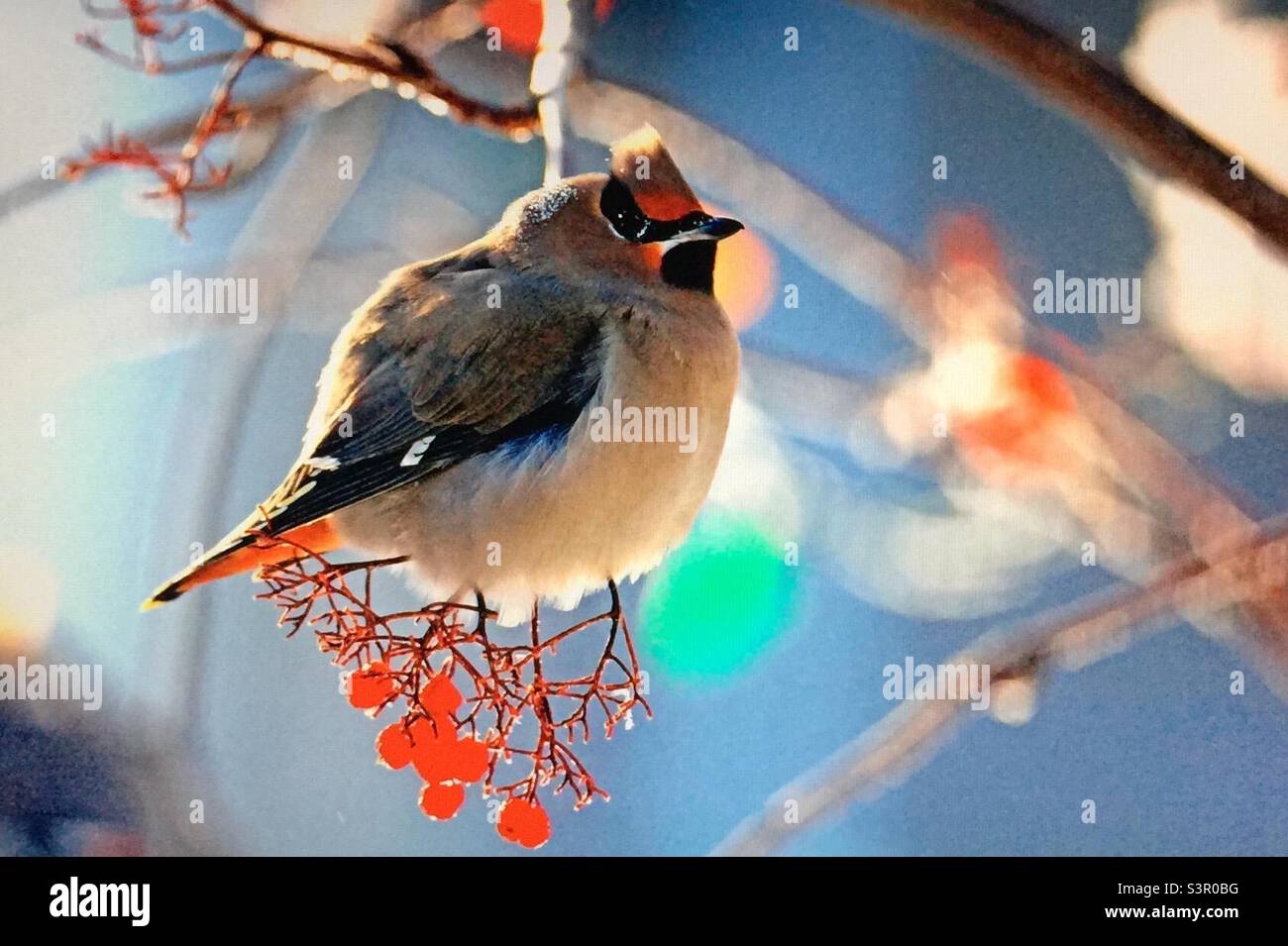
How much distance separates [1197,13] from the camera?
255 cm

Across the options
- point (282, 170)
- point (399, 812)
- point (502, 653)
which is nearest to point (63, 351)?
point (282, 170)

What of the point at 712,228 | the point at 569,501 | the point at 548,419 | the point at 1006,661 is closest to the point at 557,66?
the point at 712,228

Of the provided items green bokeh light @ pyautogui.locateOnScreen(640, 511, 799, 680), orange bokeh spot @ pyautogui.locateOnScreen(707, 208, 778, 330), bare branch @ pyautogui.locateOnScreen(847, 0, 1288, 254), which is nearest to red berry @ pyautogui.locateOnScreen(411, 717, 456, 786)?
green bokeh light @ pyautogui.locateOnScreen(640, 511, 799, 680)

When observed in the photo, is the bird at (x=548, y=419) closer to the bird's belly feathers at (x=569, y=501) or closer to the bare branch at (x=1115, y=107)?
the bird's belly feathers at (x=569, y=501)

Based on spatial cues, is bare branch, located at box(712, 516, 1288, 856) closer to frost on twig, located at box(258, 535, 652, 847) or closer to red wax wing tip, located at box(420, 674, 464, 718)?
frost on twig, located at box(258, 535, 652, 847)

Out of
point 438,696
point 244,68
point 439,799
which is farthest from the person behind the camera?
point 244,68

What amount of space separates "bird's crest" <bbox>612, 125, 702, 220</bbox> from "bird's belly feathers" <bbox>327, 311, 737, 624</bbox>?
214mm

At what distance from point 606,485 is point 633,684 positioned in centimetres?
34

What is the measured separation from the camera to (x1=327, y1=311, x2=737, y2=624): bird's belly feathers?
197cm

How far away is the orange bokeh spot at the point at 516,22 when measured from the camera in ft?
7.87

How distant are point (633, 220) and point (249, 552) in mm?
729

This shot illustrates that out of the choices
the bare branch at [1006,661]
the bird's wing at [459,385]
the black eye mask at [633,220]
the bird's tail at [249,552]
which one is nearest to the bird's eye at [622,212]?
the black eye mask at [633,220]

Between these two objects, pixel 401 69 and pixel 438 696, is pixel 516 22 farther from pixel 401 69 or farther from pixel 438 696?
pixel 438 696

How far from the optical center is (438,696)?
1742 mm
